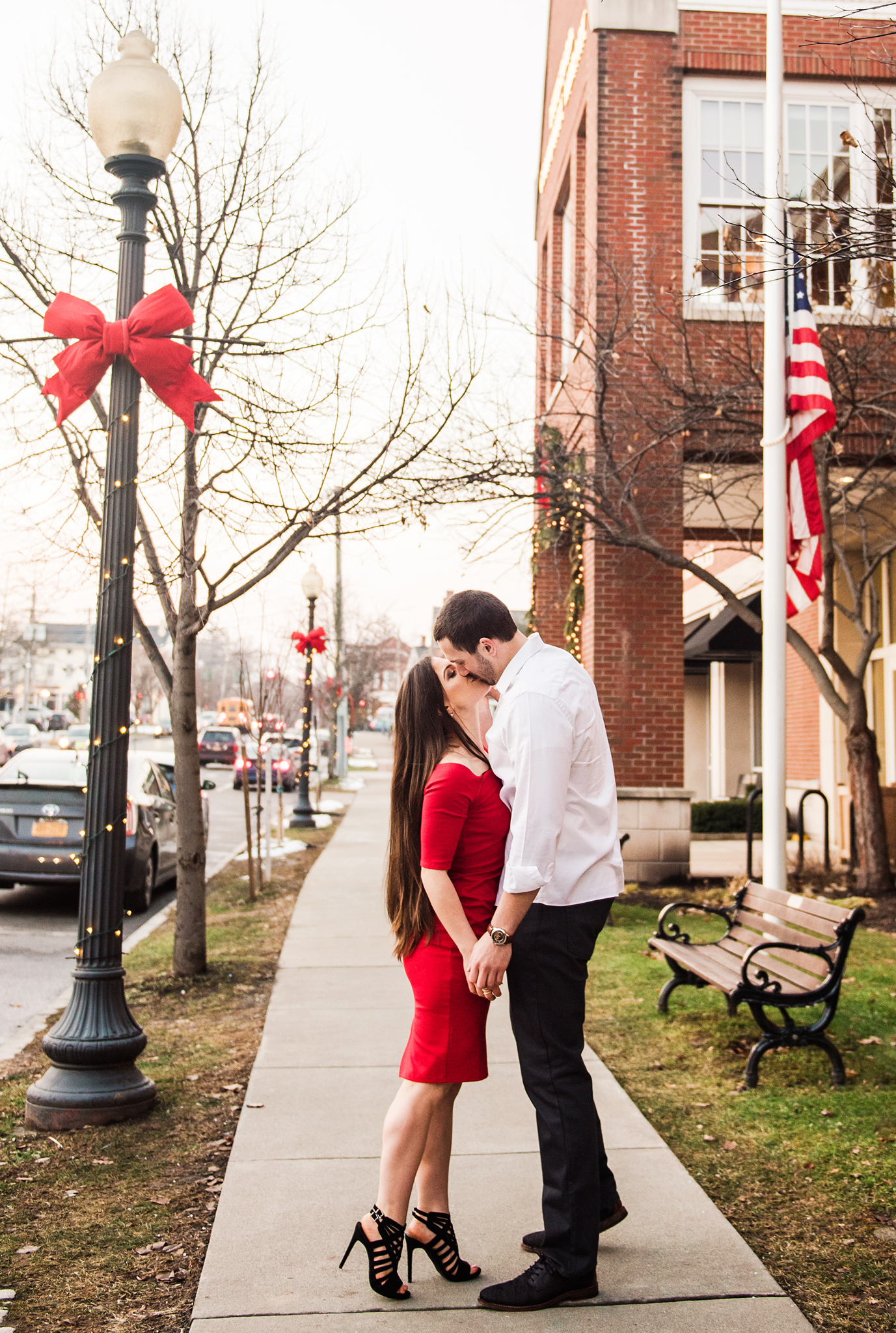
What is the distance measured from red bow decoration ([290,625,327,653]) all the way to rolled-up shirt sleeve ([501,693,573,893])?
17.7 meters

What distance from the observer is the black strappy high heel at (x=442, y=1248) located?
3438mm

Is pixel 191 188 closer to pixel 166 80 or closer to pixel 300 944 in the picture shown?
pixel 166 80

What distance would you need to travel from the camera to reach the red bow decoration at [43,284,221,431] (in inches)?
209

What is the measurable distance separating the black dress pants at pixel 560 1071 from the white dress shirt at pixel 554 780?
0.11 metres

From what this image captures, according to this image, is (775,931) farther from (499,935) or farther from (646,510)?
(646,510)

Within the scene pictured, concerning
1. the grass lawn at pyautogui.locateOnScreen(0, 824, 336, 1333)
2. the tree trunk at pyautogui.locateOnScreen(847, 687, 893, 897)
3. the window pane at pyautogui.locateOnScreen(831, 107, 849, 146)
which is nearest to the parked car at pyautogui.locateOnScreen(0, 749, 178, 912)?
the grass lawn at pyautogui.locateOnScreen(0, 824, 336, 1333)

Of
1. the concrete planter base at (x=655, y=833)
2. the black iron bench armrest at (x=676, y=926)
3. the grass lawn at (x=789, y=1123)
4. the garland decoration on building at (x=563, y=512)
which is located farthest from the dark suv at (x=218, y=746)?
the black iron bench armrest at (x=676, y=926)

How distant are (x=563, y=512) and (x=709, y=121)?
15.9 ft

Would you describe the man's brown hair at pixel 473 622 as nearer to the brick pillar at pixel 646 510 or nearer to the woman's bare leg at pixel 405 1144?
the woman's bare leg at pixel 405 1144

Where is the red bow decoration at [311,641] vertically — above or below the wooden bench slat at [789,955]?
above

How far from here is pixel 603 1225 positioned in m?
3.64

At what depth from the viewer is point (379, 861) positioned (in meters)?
14.5

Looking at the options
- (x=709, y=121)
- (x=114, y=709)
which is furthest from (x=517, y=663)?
(x=709, y=121)

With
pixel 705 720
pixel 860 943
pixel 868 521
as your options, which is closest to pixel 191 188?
pixel 860 943
